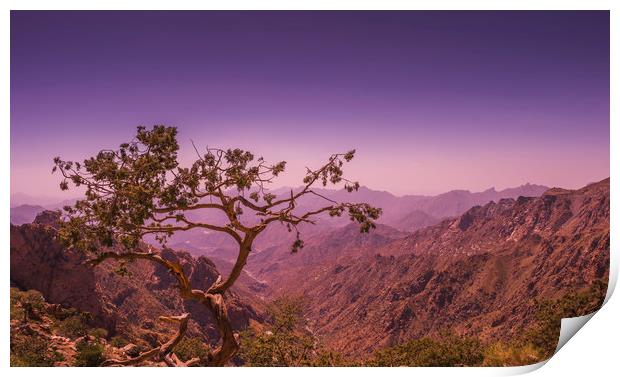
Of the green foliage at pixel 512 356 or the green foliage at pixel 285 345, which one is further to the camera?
the green foliage at pixel 285 345

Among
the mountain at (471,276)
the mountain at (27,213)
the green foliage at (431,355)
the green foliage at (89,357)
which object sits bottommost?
the mountain at (471,276)

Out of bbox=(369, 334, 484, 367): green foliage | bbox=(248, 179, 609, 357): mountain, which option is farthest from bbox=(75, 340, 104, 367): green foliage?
bbox=(248, 179, 609, 357): mountain

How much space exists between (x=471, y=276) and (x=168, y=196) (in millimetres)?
92545

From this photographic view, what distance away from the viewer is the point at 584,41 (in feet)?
44.0

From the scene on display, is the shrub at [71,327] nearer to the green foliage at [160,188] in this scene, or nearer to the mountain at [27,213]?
the mountain at [27,213]

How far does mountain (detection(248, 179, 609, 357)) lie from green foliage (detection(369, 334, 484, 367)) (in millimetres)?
31374

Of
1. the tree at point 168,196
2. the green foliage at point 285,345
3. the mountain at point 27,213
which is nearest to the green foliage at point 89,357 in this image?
the tree at point 168,196

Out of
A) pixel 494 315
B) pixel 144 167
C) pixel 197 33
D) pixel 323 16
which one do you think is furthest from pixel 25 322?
pixel 494 315

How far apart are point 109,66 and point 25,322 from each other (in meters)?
7.13

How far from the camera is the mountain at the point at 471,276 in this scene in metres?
69.4

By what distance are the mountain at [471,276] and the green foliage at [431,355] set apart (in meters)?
31.4

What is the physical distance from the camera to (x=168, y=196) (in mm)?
9930
